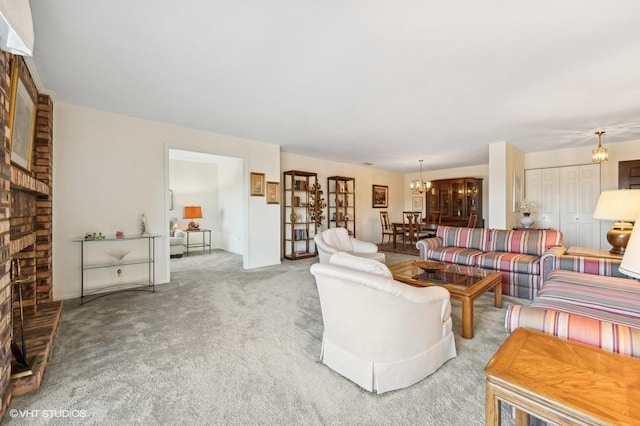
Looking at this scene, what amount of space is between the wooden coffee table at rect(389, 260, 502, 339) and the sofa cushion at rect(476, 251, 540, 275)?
61 centimetres

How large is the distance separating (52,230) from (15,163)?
1.43m

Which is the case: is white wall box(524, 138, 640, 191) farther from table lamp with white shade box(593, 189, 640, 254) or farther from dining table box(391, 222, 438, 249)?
table lamp with white shade box(593, 189, 640, 254)

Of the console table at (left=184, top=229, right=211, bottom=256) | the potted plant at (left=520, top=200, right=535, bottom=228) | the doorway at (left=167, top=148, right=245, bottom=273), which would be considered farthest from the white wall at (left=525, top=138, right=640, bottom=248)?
the console table at (left=184, top=229, right=211, bottom=256)

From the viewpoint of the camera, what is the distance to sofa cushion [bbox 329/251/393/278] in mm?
1683

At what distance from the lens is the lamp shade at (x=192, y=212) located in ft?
22.8

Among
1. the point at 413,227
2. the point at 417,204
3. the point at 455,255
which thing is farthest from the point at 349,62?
the point at 417,204

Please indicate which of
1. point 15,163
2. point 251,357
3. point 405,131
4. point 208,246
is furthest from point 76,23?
point 208,246

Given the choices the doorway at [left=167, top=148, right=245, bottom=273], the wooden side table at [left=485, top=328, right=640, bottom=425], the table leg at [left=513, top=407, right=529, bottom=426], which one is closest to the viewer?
the wooden side table at [left=485, top=328, right=640, bottom=425]

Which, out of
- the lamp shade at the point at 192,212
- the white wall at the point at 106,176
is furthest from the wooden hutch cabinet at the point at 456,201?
the lamp shade at the point at 192,212

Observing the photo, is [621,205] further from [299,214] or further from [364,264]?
[299,214]

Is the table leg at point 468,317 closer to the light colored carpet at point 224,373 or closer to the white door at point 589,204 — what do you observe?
the light colored carpet at point 224,373

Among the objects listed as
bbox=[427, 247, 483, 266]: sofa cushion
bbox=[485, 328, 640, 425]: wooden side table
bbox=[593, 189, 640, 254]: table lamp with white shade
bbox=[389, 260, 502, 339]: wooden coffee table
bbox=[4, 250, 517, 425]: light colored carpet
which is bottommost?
bbox=[4, 250, 517, 425]: light colored carpet

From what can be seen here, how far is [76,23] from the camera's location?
6.08 feet

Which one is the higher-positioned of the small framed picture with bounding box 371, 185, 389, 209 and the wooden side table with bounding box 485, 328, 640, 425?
the small framed picture with bounding box 371, 185, 389, 209
